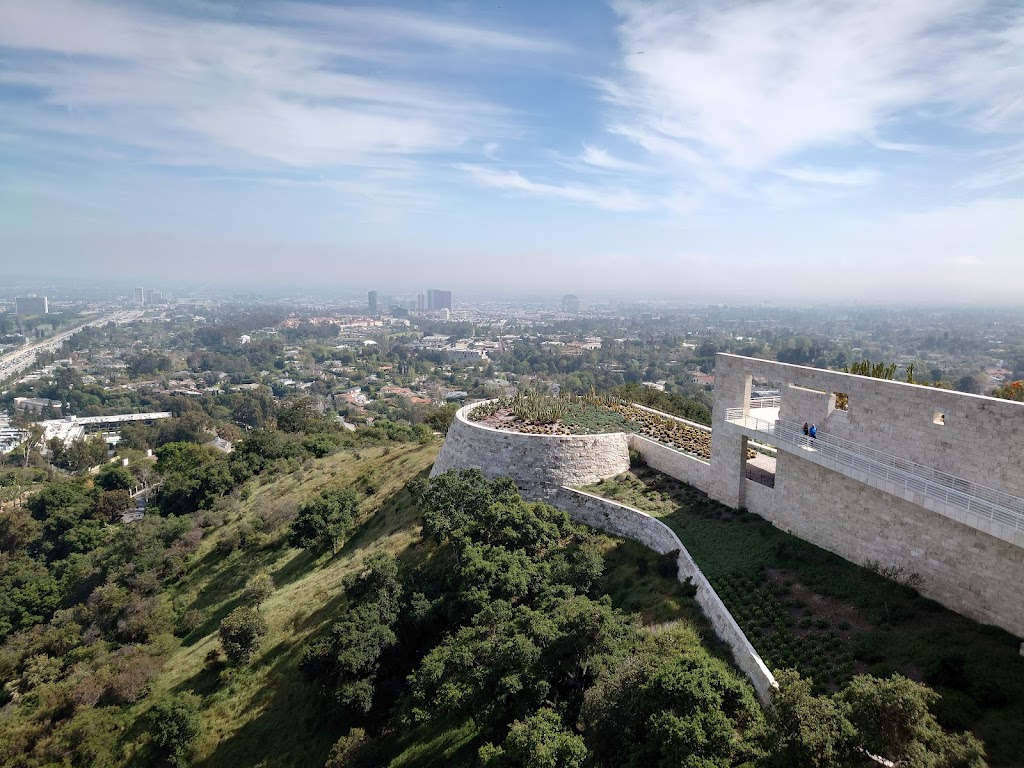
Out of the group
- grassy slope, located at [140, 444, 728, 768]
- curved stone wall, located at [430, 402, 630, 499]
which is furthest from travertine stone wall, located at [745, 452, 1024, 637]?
curved stone wall, located at [430, 402, 630, 499]

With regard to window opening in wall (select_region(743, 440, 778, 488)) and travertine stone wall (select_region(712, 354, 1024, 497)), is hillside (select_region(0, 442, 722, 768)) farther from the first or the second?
travertine stone wall (select_region(712, 354, 1024, 497))

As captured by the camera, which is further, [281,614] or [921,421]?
[281,614]

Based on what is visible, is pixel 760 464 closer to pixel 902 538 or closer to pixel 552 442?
pixel 902 538

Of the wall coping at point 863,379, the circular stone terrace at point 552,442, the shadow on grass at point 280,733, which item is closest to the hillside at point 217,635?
the shadow on grass at point 280,733

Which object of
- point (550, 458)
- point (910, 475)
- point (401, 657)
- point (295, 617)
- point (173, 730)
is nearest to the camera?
point (910, 475)

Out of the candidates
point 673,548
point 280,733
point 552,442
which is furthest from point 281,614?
point 673,548
